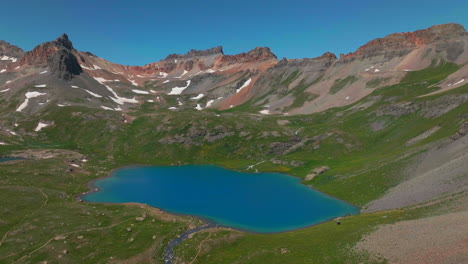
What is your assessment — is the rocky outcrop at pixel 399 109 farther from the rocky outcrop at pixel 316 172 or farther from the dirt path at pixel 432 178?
the dirt path at pixel 432 178

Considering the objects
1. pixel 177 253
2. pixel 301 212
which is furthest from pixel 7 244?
pixel 301 212

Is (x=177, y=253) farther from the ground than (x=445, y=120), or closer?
Answer: closer

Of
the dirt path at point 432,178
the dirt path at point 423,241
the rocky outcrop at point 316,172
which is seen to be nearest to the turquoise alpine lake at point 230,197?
the rocky outcrop at point 316,172

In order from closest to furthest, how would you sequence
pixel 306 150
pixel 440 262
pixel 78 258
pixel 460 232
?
pixel 440 262 < pixel 460 232 < pixel 78 258 < pixel 306 150

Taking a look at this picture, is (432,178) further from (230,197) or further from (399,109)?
(399,109)

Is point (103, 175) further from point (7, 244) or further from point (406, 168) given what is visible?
point (406, 168)

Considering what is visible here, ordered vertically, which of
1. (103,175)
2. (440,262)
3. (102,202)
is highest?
(103,175)

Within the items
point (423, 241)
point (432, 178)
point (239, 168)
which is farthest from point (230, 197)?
point (423, 241)
